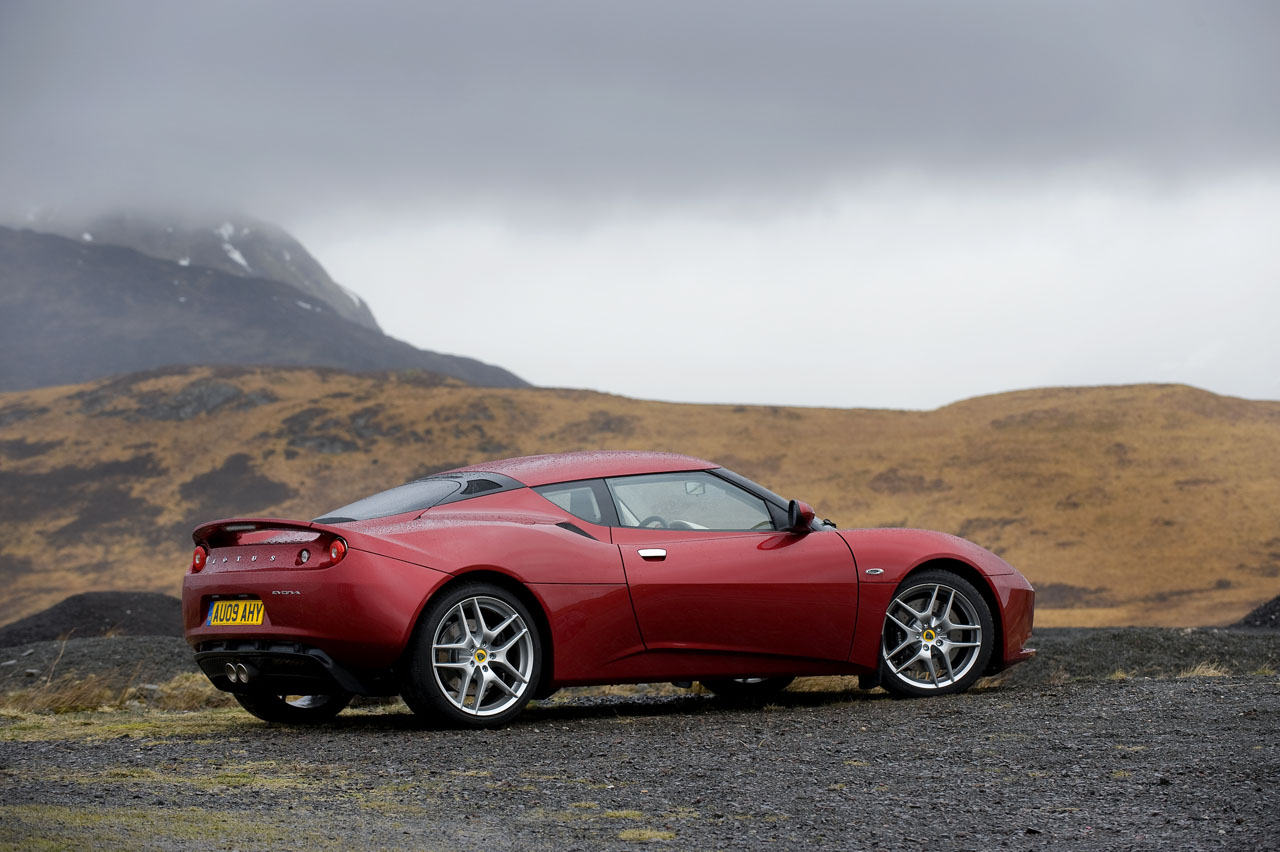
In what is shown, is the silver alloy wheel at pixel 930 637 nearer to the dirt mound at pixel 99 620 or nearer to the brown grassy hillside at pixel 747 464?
the dirt mound at pixel 99 620

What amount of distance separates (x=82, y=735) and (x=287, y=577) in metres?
1.41

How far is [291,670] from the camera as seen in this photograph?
5883mm

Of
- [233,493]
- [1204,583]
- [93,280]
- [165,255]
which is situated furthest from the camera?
[165,255]

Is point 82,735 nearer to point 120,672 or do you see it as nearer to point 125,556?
point 120,672

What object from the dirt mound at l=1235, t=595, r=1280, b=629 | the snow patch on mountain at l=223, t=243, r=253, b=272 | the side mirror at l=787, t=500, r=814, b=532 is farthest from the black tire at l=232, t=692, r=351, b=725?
the snow patch on mountain at l=223, t=243, r=253, b=272

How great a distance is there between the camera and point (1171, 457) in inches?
1566

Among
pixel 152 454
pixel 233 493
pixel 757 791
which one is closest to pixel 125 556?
pixel 233 493

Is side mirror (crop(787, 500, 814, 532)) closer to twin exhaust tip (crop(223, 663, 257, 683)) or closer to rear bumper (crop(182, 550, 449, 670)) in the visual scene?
rear bumper (crop(182, 550, 449, 670))

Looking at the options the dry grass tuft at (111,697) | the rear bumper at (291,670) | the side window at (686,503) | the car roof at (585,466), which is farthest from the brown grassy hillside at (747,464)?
the rear bumper at (291,670)

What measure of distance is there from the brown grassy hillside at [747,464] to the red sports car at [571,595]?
71.5ft

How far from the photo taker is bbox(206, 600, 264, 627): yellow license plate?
5.94m

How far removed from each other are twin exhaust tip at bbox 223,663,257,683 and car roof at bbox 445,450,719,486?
130 centimetres

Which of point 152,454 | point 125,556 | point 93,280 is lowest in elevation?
point 125,556

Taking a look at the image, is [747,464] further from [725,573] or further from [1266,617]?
[725,573]
